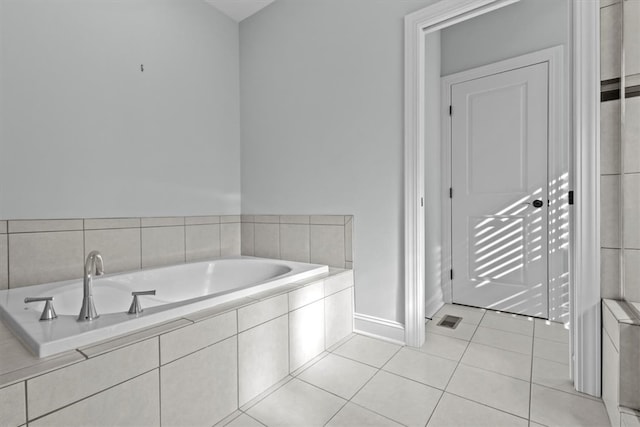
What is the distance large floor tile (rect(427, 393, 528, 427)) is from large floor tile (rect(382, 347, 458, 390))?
0.13 m

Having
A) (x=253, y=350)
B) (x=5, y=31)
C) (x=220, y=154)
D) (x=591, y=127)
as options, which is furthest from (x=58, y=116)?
(x=591, y=127)

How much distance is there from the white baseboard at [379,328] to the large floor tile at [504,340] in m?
0.47

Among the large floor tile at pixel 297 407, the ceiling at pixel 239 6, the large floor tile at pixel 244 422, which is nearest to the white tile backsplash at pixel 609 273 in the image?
the large floor tile at pixel 297 407

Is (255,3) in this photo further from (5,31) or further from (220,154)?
(5,31)

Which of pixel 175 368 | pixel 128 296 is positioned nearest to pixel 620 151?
pixel 175 368

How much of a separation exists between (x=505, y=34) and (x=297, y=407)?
2.98m

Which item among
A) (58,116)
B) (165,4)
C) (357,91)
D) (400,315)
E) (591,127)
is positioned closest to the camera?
(591,127)

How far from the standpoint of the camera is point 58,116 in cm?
175

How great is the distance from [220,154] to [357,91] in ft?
4.18

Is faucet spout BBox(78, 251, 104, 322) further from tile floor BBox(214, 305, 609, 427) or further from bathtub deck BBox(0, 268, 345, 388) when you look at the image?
tile floor BBox(214, 305, 609, 427)

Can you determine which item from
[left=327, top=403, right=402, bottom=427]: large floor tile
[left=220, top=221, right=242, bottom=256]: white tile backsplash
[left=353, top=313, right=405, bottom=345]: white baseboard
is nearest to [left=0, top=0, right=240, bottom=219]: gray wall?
[left=220, top=221, right=242, bottom=256]: white tile backsplash

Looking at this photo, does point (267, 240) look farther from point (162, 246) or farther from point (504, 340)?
point (504, 340)

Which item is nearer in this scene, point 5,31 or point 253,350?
point 253,350

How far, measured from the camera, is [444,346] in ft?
6.18
